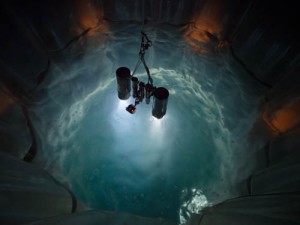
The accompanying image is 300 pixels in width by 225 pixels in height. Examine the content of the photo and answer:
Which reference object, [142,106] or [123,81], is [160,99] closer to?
[123,81]

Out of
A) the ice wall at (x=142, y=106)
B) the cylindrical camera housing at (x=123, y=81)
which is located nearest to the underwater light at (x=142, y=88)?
the cylindrical camera housing at (x=123, y=81)

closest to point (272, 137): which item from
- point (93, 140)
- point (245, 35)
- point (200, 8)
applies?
point (245, 35)

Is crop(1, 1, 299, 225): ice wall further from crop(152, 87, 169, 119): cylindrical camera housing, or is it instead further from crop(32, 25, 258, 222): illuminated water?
crop(152, 87, 169, 119): cylindrical camera housing

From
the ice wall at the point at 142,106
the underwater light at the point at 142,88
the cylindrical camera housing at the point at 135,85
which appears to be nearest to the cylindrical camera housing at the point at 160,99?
the underwater light at the point at 142,88

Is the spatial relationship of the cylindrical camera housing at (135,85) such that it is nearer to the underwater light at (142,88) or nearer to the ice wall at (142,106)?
the underwater light at (142,88)

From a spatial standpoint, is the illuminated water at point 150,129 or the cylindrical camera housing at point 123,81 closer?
the cylindrical camera housing at point 123,81

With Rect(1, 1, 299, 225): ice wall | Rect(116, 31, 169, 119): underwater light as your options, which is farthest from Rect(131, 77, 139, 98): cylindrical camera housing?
Rect(1, 1, 299, 225): ice wall
